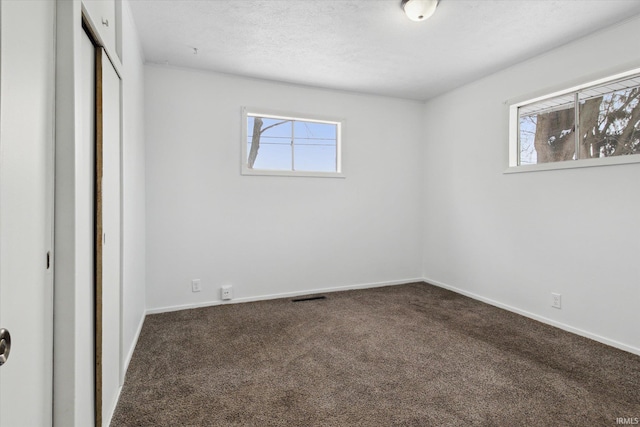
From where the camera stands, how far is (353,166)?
4.41 meters

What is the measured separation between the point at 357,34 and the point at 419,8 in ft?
2.11

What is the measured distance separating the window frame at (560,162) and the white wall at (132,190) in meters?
3.68

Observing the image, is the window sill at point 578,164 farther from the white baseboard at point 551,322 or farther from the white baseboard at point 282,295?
→ the white baseboard at point 282,295

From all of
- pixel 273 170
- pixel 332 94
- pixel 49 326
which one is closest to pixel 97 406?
pixel 49 326

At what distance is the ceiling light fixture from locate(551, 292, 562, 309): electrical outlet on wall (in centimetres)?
279

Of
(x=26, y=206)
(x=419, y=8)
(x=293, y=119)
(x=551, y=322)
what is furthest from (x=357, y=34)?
(x=551, y=322)

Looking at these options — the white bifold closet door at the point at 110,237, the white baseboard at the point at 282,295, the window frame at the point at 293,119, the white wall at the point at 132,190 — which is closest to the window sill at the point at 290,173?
the window frame at the point at 293,119

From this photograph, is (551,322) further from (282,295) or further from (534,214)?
(282,295)

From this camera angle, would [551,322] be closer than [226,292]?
Yes

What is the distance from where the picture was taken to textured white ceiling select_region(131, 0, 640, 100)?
2.45 meters

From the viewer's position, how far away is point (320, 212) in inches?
166

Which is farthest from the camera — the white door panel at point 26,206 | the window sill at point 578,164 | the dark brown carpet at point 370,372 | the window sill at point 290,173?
the window sill at point 290,173

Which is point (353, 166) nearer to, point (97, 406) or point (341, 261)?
point (341, 261)

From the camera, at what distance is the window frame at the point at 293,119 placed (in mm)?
3799
